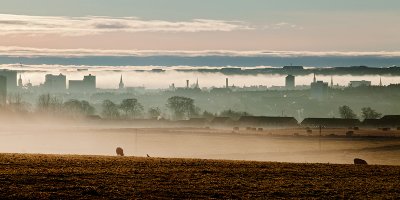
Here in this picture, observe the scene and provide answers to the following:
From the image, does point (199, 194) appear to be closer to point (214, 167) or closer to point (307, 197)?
point (307, 197)

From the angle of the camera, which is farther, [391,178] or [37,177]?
[391,178]

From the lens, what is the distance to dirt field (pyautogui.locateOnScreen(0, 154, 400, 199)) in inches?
1446

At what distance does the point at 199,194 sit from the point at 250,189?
2944 mm

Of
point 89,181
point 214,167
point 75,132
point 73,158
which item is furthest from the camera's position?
point 75,132

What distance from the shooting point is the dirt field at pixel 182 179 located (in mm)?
36719

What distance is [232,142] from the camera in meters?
143

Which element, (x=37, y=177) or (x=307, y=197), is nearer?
(x=307, y=197)

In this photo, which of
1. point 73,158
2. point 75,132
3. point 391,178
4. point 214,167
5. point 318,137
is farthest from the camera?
point 75,132

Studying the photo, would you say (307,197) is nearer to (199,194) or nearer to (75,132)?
(199,194)

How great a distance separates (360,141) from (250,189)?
328 ft

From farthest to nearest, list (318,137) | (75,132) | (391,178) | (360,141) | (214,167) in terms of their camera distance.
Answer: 1. (75,132)
2. (318,137)
3. (360,141)
4. (214,167)
5. (391,178)

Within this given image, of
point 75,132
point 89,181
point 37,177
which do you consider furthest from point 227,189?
point 75,132

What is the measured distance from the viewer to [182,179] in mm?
41531

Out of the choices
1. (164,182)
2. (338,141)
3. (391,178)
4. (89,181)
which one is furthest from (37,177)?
(338,141)
